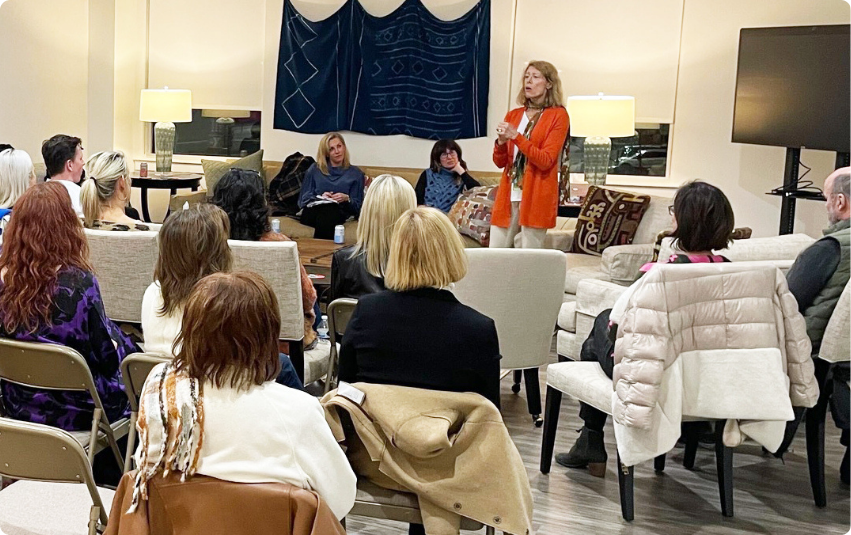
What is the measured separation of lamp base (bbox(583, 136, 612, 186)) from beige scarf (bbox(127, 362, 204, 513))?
5308 mm

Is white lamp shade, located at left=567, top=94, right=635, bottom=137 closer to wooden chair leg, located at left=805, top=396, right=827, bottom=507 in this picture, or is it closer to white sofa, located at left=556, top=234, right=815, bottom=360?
white sofa, located at left=556, top=234, right=815, bottom=360

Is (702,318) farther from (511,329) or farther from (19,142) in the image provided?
(19,142)

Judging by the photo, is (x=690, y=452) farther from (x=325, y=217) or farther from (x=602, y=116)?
(x=325, y=217)

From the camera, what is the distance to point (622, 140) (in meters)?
7.34

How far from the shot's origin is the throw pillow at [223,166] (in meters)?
7.87

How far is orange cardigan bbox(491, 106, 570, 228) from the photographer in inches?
218

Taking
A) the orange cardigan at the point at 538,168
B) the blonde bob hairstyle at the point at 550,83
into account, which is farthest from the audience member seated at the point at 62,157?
the blonde bob hairstyle at the point at 550,83

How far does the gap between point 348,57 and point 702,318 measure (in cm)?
534

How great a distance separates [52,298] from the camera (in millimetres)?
2787

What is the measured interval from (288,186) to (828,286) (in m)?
4.89

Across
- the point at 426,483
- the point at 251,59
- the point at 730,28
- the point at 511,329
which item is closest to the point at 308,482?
the point at 426,483

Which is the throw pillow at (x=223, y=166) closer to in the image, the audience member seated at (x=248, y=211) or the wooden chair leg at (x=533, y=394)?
the audience member seated at (x=248, y=211)

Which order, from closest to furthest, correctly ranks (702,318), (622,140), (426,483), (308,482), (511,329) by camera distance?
1. (308,482)
2. (426,483)
3. (702,318)
4. (511,329)
5. (622,140)

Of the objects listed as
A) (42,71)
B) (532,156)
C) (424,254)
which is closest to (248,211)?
(424,254)
